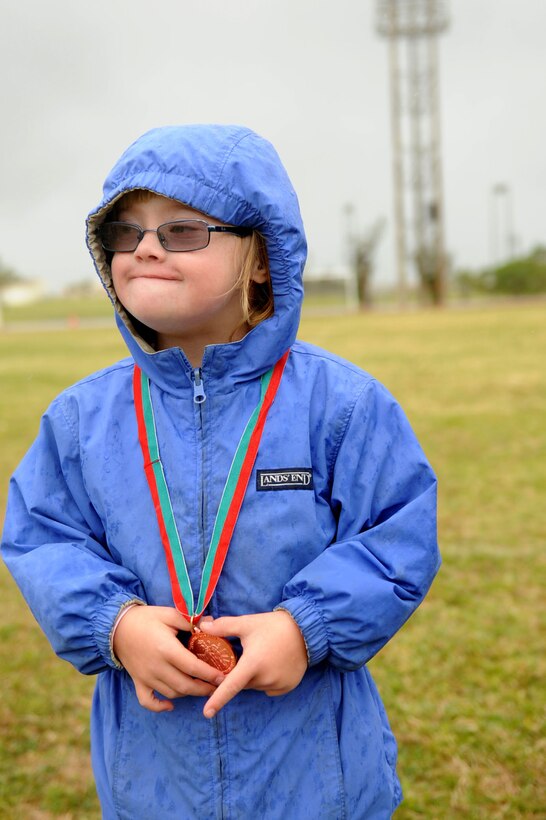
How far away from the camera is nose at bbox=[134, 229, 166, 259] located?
1.38 meters

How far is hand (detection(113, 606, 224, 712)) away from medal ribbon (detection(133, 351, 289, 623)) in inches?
1.8

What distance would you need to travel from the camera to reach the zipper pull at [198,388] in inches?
57.3

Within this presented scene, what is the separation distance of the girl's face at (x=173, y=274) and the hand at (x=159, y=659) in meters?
0.48

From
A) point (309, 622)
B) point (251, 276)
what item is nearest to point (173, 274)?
point (251, 276)

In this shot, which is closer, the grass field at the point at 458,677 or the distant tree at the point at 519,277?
the grass field at the point at 458,677

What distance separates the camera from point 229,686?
1268 mm

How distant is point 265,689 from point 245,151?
0.86m

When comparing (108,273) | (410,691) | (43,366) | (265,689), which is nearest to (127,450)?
(108,273)

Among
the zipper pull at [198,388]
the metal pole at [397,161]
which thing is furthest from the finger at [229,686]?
the metal pole at [397,161]

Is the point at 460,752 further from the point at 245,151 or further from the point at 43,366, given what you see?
the point at 43,366

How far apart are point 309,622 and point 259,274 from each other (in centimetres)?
60

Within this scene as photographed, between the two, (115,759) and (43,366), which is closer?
(115,759)

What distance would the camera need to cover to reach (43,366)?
48.2ft

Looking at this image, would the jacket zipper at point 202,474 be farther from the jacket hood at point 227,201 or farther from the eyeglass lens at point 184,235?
the eyeglass lens at point 184,235
